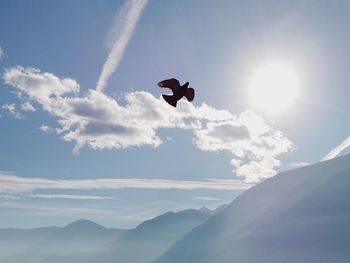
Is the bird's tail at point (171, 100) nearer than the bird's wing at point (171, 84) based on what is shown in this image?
No

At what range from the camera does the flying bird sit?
10758 millimetres

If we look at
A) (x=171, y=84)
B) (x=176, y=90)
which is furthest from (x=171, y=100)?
(x=171, y=84)

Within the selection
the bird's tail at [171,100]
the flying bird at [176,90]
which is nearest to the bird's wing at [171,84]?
the flying bird at [176,90]

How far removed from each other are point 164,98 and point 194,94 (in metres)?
1.13

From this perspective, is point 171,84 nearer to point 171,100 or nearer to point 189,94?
point 189,94

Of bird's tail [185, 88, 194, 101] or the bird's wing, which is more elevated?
the bird's wing

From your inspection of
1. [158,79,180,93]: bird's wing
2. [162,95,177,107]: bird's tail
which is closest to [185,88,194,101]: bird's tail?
[158,79,180,93]: bird's wing

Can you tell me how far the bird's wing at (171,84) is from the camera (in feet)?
35.2

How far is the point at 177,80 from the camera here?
10.9 metres

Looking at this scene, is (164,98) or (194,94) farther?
(164,98)

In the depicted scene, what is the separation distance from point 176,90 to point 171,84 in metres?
0.29

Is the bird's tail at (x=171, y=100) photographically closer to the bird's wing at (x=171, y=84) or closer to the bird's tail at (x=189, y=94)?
the bird's wing at (x=171, y=84)

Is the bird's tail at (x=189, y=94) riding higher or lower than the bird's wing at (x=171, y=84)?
lower

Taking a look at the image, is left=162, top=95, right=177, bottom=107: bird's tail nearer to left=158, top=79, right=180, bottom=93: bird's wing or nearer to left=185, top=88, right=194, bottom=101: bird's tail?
left=158, top=79, right=180, bottom=93: bird's wing
